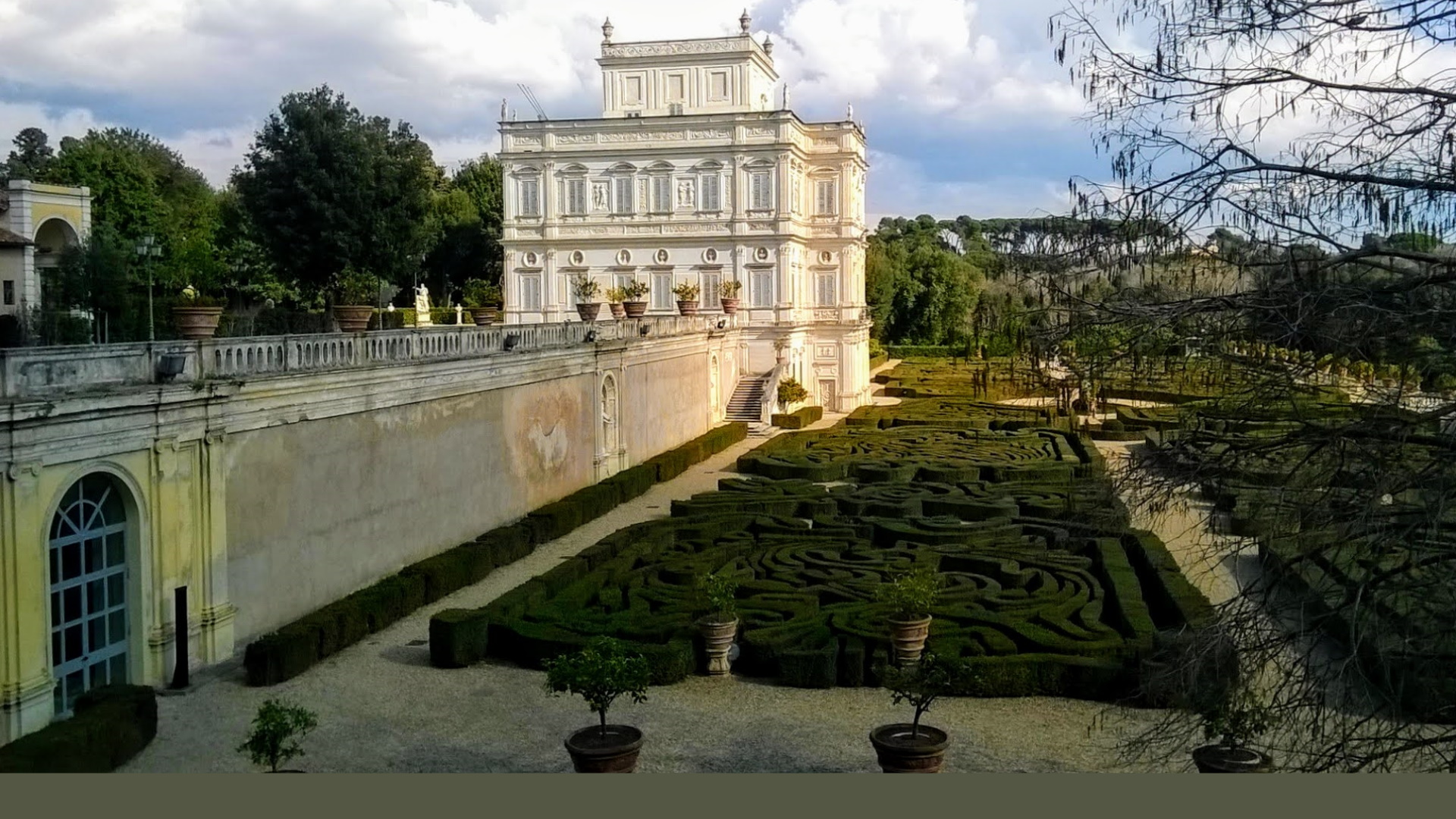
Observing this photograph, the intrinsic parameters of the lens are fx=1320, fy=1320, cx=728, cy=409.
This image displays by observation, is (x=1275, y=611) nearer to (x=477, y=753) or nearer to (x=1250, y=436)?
(x=1250, y=436)

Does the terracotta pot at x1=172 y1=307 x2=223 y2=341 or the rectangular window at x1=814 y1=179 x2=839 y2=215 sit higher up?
the rectangular window at x1=814 y1=179 x2=839 y2=215

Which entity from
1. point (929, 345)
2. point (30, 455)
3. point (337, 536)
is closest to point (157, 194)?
point (929, 345)

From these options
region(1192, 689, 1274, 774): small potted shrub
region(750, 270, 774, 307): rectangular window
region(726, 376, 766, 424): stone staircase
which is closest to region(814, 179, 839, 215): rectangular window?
region(750, 270, 774, 307): rectangular window

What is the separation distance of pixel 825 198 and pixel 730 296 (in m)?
8.19

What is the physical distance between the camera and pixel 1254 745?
433 inches

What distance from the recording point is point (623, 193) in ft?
162

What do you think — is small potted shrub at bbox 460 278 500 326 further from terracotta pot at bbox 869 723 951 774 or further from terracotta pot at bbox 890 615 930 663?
terracotta pot at bbox 869 723 951 774

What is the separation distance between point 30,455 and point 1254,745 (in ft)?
36.7

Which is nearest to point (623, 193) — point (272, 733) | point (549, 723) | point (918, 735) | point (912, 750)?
point (549, 723)

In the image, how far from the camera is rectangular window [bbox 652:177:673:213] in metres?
48.9

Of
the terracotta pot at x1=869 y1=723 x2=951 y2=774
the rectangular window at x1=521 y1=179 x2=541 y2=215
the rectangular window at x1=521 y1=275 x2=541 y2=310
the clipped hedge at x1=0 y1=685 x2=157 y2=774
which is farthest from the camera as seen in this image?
the rectangular window at x1=521 y1=275 x2=541 y2=310

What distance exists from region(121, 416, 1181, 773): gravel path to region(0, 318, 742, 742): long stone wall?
4.13 ft

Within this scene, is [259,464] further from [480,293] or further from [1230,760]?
[480,293]

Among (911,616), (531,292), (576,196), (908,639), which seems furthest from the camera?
(531,292)
